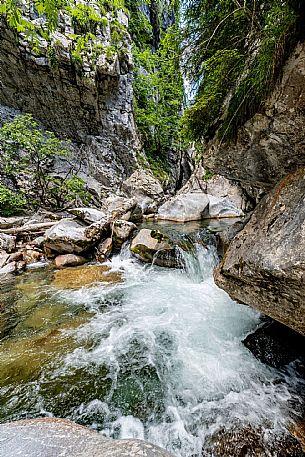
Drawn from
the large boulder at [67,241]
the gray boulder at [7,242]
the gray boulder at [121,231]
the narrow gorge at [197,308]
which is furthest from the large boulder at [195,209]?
the gray boulder at [7,242]

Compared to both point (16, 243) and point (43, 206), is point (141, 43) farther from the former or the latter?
point (16, 243)

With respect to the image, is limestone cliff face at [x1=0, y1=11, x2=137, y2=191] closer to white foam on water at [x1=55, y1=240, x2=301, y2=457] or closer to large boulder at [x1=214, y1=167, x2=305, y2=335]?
white foam on water at [x1=55, y1=240, x2=301, y2=457]

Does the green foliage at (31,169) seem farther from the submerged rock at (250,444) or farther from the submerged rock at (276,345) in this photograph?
the submerged rock at (250,444)

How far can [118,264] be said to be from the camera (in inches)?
287

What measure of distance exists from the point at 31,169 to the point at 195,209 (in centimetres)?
1001

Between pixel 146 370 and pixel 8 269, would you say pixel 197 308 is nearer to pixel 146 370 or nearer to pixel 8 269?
pixel 146 370

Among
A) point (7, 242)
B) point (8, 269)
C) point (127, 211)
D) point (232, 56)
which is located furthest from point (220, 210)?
point (232, 56)

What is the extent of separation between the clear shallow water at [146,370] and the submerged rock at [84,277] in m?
0.78

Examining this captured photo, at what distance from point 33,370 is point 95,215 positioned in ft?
21.4

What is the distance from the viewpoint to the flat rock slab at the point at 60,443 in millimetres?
955

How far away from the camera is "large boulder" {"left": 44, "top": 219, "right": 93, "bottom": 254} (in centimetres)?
745

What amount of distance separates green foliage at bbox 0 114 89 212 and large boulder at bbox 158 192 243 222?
5.28 meters

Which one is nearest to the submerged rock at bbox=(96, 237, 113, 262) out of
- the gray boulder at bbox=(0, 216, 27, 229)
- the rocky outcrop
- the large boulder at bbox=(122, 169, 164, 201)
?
the gray boulder at bbox=(0, 216, 27, 229)

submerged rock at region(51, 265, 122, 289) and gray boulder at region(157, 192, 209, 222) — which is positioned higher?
gray boulder at region(157, 192, 209, 222)
